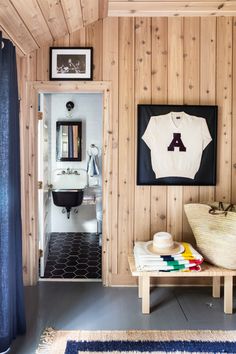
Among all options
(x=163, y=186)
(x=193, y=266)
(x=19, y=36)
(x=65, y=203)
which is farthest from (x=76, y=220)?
(x=19, y=36)

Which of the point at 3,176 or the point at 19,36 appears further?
the point at 19,36

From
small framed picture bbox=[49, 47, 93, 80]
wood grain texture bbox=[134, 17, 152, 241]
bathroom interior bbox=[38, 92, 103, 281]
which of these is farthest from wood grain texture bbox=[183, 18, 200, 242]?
bathroom interior bbox=[38, 92, 103, 281]

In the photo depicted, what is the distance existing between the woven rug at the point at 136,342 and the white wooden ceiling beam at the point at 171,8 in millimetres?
2707

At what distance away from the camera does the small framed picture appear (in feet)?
9.44

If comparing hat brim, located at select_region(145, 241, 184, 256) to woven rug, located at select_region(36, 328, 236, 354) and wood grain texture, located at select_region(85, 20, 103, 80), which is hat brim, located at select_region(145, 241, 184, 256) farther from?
wood grain texture, located at select_region(85, 20, 103, 80)

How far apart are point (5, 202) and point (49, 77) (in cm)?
149

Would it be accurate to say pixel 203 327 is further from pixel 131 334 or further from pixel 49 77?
pixel 49 77

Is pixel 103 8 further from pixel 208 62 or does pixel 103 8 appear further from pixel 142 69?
pixel 208 62

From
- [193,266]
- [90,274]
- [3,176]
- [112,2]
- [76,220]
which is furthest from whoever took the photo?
[76,220]

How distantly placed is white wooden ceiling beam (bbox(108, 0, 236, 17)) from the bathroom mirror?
77.2 inches

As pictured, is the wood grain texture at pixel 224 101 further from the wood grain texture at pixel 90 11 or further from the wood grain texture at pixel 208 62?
the wood grain texture at pixel 90 11

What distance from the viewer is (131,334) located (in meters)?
2.14

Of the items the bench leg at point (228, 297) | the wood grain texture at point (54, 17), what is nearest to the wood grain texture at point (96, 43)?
the wood grain texture at point (54, 17)

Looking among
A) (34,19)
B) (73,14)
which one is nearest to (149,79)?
(73,14)
